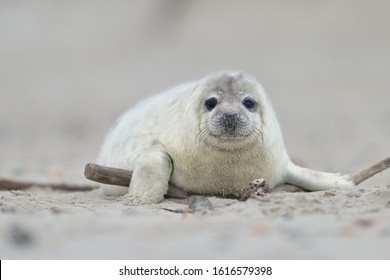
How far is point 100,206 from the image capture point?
520 centimetres

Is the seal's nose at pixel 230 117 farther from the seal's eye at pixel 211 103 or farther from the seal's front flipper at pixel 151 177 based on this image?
the seal's front flipper at pixel 151 177

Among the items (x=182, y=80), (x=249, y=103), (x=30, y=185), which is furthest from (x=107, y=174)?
(x=182, y=80)

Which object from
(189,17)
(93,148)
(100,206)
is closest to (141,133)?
(100,206)

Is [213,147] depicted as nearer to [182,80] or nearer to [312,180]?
[312,180]

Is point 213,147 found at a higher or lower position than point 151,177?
higher

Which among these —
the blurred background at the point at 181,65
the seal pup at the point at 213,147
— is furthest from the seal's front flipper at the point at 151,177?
the blurred background at the point at 181,65

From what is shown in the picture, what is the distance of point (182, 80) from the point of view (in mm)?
18188

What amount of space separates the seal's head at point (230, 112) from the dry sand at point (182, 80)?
0.46 m

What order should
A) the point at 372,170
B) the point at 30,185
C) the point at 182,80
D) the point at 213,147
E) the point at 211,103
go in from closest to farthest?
1. the point at 213,147
2. the point at 211,103
3. the point at 372,170
4. the point at 30,185
5. the point at 182,80

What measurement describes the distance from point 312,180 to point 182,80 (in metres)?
12.2

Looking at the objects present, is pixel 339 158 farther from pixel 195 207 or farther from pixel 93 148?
pixel 195 207

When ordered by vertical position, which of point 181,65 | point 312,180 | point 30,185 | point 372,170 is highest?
point 181,65

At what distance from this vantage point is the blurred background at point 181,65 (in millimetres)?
12484

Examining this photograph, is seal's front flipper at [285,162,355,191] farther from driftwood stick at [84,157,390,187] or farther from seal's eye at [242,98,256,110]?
seal's eye at [242,98,256,110]
